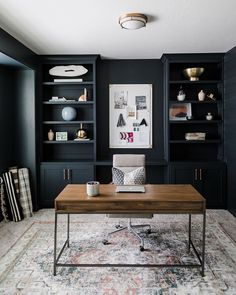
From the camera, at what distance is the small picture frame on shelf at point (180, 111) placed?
4.83 meters

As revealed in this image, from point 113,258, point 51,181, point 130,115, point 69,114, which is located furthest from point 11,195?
point 130,115

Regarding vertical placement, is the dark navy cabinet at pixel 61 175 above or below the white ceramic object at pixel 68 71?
below

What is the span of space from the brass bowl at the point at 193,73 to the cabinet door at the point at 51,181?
8.40 ft

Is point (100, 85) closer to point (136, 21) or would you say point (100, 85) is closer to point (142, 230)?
point (136, 21)

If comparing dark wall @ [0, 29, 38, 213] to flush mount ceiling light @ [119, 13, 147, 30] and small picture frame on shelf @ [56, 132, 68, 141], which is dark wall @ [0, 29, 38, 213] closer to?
small picture frame on shelf @ [56, 132, 68, 141]

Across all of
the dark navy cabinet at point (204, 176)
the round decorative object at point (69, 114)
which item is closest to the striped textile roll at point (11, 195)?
the round decorative object at point (69, 114)

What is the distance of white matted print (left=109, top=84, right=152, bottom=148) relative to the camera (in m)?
4.93

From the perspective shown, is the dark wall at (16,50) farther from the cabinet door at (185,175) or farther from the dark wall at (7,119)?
the cabinet door at (185,175)

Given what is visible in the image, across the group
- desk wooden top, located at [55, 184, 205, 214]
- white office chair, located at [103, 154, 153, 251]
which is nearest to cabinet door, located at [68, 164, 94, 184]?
white office chair, located at [103, 154, 153, 251]

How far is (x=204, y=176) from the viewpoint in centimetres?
456

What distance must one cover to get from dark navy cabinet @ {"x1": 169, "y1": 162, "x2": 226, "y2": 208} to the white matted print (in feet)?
2.39

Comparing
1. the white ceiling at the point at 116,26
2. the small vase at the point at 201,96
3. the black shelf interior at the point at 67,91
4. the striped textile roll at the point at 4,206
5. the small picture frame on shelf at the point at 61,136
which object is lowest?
the striped textile roll at the point at 4,206

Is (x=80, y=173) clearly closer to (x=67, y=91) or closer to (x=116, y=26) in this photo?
(x=67, y=91)

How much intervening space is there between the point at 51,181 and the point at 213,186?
2.69m
